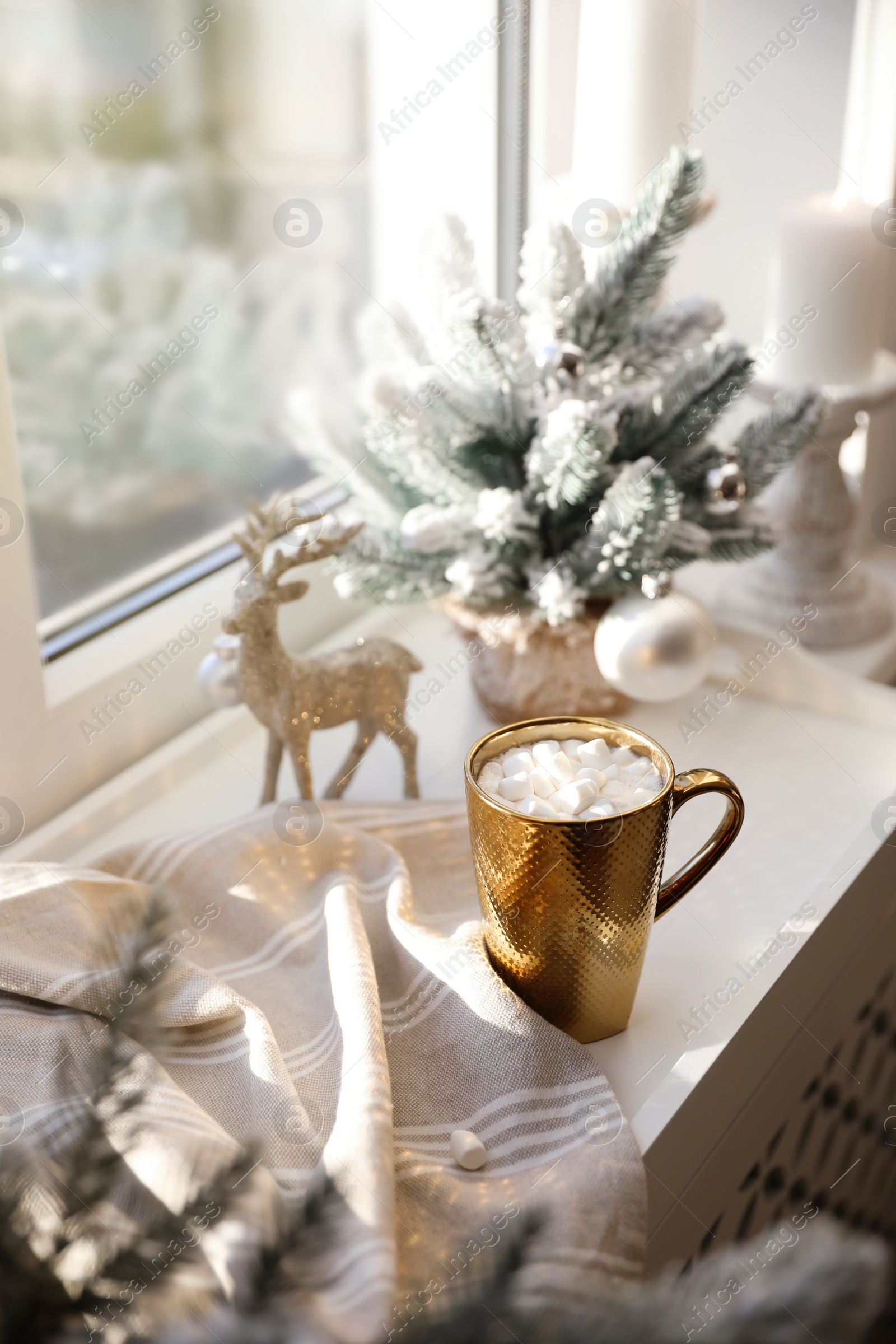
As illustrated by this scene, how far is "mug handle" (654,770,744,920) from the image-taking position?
603 mm

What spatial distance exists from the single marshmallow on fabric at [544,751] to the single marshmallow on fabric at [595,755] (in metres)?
0.01

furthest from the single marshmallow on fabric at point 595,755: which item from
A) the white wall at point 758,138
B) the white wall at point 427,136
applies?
the white wall at point 758,138

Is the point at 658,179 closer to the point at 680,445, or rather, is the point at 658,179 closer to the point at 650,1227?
the point at 680,445

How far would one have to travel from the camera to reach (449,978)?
62 cm

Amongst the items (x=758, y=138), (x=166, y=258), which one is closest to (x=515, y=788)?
(x=166, y=258)

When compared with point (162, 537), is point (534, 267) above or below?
above

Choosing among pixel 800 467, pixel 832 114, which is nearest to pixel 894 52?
pixel 832 114

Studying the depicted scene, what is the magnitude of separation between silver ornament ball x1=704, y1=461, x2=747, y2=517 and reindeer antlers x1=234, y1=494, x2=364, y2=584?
0.88 feet

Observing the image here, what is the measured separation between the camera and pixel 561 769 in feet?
1.96

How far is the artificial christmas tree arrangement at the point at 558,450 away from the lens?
78 centimetres

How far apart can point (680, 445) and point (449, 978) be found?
44 cm

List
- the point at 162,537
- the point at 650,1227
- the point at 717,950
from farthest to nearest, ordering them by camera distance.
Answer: the point at 162,537
the point at 717,950
the point at 650,1227

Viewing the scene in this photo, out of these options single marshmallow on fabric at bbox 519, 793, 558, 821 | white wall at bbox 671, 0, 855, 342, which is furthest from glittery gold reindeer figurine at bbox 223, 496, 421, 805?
white wall at bbox 671, 0, 855, 342

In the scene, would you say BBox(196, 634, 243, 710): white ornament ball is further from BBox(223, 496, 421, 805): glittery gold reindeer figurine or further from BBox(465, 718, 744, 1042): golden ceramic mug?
BBox(465, 718, 744, 1042): golden ceramic mug
